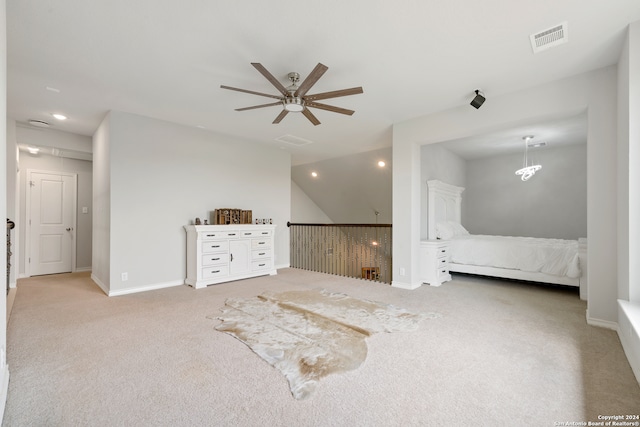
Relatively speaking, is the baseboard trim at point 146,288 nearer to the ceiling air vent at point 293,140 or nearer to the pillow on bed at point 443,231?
the ceiling air vent at point 293,140

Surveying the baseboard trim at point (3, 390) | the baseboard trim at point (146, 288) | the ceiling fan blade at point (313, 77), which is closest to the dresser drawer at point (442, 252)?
the ceiling fan blade at point (313, 77)

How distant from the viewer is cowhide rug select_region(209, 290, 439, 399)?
2209mm

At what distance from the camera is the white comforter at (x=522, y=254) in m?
4.29

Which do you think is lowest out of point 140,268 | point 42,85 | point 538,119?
point 140,268

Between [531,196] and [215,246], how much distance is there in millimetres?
6974

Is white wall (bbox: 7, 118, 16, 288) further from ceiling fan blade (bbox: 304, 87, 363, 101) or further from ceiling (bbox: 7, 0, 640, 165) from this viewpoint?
ceiling fan blade (bbox: 304, 87, 363, 101)

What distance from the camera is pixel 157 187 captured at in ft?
15.3

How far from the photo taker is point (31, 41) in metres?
2.58

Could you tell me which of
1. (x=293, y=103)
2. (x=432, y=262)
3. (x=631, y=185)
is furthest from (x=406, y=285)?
(x=293, y=103)

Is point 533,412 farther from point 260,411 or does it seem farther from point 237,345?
point 237,345

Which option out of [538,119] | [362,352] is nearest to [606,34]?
[538,119]

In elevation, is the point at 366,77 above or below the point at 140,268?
above

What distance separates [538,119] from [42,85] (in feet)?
19.2

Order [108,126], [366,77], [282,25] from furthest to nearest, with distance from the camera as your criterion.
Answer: [108,126]
[366,77]
[282,25]
